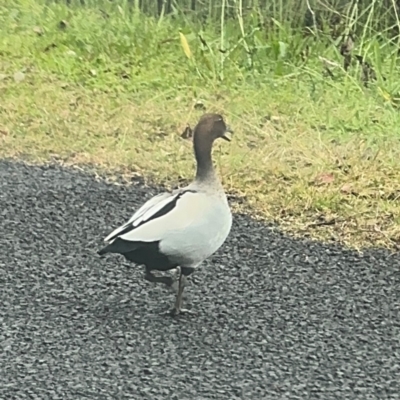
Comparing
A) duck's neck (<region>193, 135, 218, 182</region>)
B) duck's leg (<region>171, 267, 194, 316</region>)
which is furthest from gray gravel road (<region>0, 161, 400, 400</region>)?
duck's neck (<region>193, 135, 218, 182</region>)

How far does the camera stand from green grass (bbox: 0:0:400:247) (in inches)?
231

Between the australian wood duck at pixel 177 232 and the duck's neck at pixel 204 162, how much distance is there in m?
0.03

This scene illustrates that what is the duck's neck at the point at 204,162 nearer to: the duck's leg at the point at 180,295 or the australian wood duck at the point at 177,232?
the australian wood duck at the point at 177,232

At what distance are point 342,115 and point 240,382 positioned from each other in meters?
3.74

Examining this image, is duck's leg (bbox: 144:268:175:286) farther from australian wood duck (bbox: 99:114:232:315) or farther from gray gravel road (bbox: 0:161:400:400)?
gray gravel road (bbox: 0:161:400:400)

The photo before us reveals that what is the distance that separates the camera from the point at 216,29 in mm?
8867

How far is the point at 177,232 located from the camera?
404 centimetres

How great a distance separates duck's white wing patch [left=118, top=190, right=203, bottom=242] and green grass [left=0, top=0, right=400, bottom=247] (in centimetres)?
133

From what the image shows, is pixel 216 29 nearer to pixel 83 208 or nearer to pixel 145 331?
pixel 83 208

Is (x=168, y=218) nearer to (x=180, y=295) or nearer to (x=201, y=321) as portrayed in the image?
(x=180, y=295)

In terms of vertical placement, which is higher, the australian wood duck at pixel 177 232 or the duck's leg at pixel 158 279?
the australian wood duck at pixel 177 232

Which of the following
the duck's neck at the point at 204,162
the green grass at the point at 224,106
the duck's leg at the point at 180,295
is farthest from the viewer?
the green grass at the point at 224,106

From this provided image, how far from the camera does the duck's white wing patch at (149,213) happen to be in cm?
402

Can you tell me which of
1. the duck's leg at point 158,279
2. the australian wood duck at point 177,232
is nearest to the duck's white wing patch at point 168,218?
the australian wood duck at point 177,232
